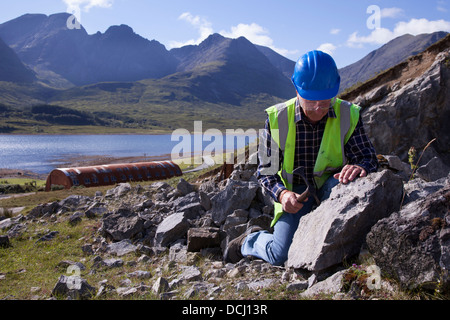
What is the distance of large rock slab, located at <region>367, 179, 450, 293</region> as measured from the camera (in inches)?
134

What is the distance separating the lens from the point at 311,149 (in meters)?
5.04

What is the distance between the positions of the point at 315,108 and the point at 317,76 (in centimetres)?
42

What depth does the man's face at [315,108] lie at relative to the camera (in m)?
4.66

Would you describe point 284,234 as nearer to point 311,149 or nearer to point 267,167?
point 267,167

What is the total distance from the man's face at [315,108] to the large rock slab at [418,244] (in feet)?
5.04

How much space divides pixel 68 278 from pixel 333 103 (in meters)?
4.37

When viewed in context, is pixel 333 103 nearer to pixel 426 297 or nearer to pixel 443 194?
pixel 443 194

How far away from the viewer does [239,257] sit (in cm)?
613

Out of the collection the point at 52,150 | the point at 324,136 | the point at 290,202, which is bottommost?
the point at 52,150

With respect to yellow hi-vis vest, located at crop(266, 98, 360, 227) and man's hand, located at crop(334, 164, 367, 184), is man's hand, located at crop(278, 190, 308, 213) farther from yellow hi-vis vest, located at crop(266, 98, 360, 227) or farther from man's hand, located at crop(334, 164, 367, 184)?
man's hand, located at crop(334, 164, 367, 184)

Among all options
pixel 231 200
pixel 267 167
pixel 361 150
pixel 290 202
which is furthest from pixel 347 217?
pixel 231 200

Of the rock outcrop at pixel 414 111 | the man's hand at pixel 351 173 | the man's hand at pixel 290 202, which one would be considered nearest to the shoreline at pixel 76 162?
the rock outcrop at pixel 414 111

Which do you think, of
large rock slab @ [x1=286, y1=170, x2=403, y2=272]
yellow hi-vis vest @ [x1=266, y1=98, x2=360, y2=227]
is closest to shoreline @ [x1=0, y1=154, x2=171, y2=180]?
yellow hi-vis vest @ [x1=266, y1=98, x2=360, y2=227]

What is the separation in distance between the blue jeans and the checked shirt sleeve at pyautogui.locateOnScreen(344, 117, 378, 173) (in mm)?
400
